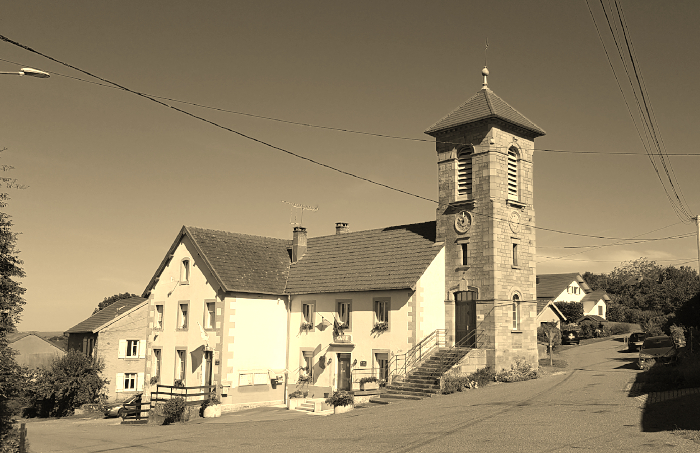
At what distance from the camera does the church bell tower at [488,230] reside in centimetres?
2931

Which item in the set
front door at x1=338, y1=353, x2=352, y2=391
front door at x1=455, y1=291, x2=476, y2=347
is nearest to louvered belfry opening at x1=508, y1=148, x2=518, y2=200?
front door at x1=455, y1=291, x2=476, y2=347

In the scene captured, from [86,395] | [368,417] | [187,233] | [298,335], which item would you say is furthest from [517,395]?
[86,395]

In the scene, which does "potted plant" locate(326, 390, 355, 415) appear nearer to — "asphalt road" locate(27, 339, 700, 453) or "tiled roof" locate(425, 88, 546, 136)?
"asphalt road" locate(27, 339, 700, 453)

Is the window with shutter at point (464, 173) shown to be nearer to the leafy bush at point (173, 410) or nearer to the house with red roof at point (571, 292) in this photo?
the leafy bush at point (173, 410)

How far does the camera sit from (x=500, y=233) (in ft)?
98.0

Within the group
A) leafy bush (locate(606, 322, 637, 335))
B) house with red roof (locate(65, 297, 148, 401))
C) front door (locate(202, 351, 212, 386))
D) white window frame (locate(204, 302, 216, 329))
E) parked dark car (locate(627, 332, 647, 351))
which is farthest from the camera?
leafy bush (locate(606, 322, 637, 335))

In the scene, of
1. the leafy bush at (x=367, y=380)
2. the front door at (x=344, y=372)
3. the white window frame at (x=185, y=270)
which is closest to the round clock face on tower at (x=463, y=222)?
the leafy bush at (x=367, y=380)

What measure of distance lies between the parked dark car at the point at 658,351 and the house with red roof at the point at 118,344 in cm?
3438

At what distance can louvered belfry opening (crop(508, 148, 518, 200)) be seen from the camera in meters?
31.4

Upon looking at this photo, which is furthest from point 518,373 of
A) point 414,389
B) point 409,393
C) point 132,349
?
point 132,349

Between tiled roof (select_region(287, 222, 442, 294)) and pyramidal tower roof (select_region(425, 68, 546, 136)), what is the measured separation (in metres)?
5.58

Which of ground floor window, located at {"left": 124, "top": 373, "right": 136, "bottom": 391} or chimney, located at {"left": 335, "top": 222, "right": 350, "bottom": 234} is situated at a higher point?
chimney, located at {"left": 335, "top": 222, "right": 350, "bottom": 234}

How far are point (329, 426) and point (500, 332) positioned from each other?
446 inches

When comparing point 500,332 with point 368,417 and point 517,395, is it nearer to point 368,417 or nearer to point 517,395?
point 517,395
